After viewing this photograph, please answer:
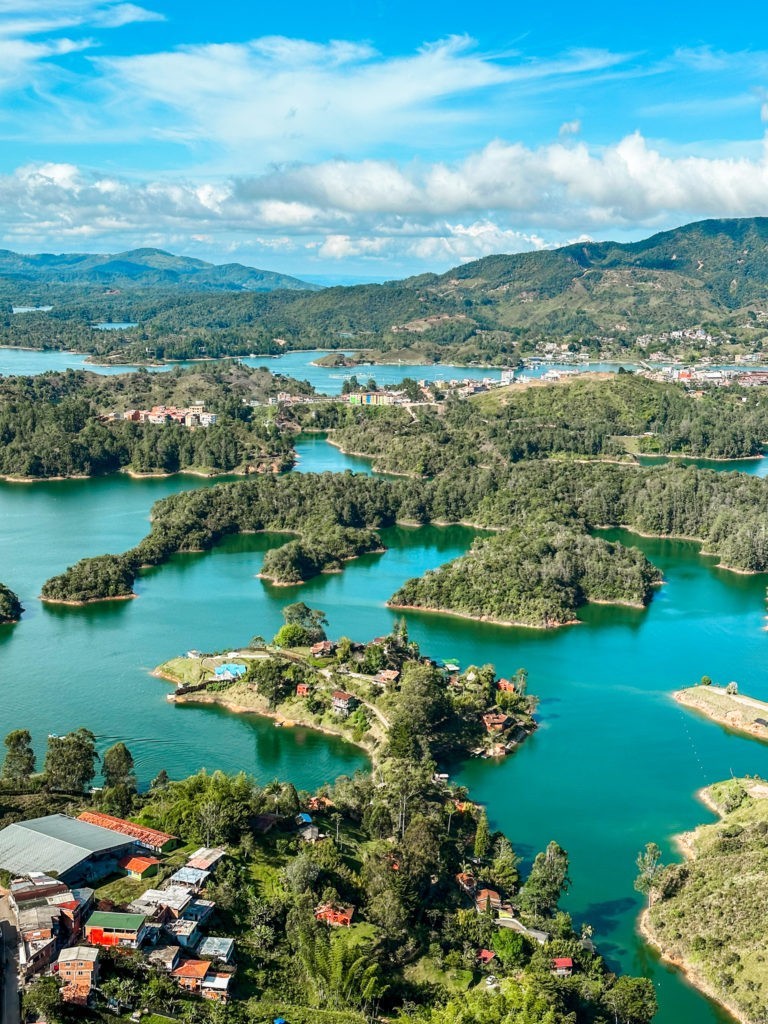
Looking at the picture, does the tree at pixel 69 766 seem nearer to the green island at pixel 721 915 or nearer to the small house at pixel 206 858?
the small house at pixel 206 858

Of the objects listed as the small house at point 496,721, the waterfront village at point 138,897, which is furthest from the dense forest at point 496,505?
the waterfront village at point 138,897

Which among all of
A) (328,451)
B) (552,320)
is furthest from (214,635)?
(552,320)

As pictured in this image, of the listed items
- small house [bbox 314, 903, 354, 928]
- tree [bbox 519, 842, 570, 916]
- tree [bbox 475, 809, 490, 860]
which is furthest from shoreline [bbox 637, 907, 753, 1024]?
small house [bbox 314, 903, 354, 928]

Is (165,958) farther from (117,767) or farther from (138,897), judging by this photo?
(117,767)

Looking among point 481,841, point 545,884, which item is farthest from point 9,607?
point 545,884

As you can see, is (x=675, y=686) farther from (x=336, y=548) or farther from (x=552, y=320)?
(x=552, y=320)

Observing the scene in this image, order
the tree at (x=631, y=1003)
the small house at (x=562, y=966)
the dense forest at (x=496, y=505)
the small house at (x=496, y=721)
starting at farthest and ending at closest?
the dense forest at (x=496, y=505), the small house at (x=496, y=721), the small house at (x=562, y=966), the tree at (x=631, y=1003)
